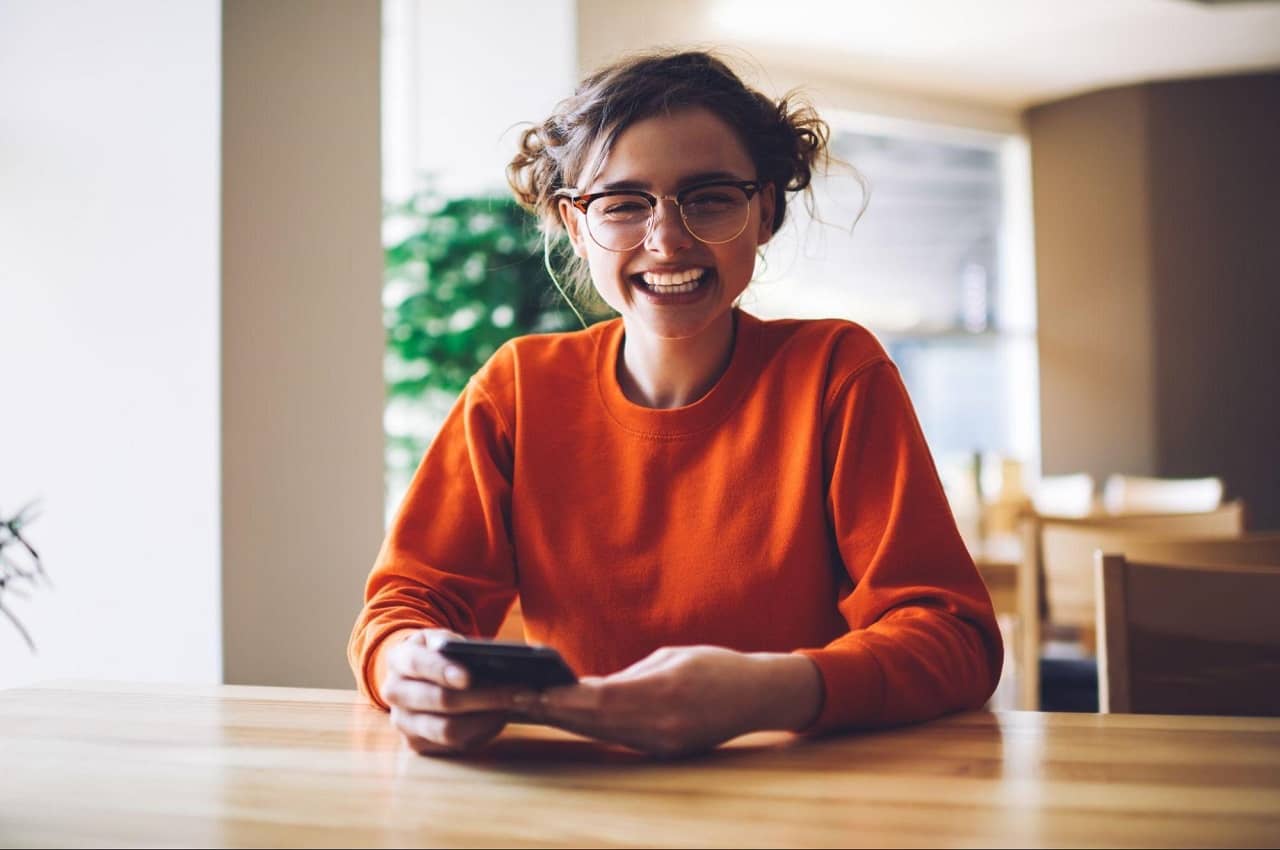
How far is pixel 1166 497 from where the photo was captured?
15.1 feet

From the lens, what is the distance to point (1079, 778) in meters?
0.72

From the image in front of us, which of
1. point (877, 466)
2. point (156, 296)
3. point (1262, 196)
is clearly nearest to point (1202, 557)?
point (877, 466)

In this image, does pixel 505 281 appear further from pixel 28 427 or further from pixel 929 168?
pixel 929 168

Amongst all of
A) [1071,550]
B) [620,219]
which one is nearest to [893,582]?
[620,219]

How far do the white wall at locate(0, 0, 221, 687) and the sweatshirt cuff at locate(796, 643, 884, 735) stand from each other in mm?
1348

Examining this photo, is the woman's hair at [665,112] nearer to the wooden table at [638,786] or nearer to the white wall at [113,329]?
the wooden table at [638,786]

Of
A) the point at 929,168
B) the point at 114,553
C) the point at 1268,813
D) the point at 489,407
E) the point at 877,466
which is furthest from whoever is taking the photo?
the point at 929,168

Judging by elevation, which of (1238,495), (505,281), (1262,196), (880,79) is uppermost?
(880,79)

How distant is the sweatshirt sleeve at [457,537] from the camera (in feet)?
3.59

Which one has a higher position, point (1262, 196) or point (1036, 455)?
point (1262, 196)

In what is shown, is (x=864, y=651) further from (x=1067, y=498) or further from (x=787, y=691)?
(x=1067, y=498)

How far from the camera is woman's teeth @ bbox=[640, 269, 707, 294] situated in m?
1.19

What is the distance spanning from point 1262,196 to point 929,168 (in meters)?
1.85

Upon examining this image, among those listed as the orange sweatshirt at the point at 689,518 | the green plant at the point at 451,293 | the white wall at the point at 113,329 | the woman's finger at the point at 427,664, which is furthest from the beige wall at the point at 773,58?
the woman's finger at the point at 427,664
